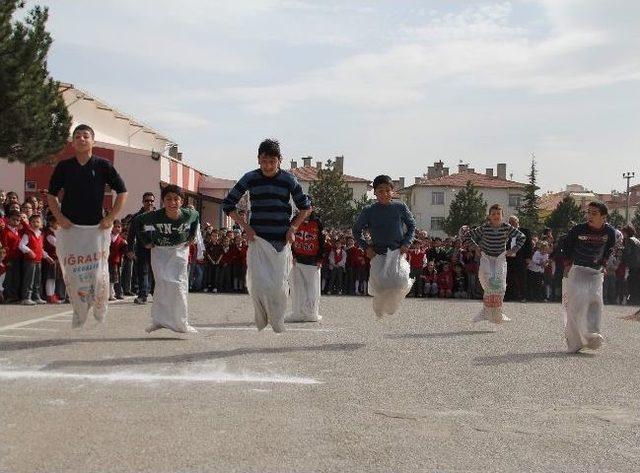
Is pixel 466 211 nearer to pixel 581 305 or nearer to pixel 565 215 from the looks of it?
pixel 565 215

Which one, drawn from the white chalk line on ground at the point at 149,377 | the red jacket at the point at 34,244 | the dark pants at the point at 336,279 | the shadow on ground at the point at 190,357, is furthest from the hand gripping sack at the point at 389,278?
the dark pants at the point at 336,279

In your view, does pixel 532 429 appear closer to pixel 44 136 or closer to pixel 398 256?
pixel 398 256

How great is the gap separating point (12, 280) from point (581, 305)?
10649 mm

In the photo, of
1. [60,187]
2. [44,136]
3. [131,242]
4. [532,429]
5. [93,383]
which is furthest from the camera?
[44,136]

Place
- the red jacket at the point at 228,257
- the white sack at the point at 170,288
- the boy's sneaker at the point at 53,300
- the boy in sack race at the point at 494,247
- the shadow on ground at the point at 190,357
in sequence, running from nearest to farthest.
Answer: the shadow on ground at the point at 190,357 → the white sack at the point at 170,288 → the boy in sack race at the point at 494,247 → the boy's sneaker at the point at 53,300 → the red jacket at the point at 228,257

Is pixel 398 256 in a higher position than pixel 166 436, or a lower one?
higher

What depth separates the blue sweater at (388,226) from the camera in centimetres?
1117

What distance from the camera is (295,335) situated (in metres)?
10.6

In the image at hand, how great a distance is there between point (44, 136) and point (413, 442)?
2322 cm

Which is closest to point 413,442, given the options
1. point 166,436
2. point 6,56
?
point 166,436

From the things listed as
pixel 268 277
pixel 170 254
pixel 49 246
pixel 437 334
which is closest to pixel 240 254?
pixel 49 246

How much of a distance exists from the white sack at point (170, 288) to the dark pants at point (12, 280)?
23.6 ft

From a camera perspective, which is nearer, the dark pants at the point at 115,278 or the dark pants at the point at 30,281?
the dark pants at the point at 30,281

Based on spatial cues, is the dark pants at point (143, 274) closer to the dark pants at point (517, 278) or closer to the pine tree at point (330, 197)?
the dark pants at point (517, 278)
